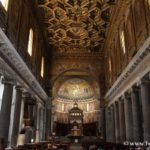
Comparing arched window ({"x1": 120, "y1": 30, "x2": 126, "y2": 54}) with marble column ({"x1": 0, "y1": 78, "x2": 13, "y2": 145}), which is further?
arched window ({"x1": 120, "y1": 30, "x2": 126, "y2": 54})

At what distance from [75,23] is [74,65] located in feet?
21.1

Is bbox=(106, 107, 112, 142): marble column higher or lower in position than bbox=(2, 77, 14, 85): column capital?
lower

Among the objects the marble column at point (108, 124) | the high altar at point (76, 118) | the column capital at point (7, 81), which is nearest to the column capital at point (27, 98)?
the column capital at point (7, 81)

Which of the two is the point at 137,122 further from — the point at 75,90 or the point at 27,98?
the point at 75,90

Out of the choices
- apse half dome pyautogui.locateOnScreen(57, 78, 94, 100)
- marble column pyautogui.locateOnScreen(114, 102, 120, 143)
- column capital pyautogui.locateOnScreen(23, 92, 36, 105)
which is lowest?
marble column pyautogui.locateOnScreen(114, 102, 120, 143)

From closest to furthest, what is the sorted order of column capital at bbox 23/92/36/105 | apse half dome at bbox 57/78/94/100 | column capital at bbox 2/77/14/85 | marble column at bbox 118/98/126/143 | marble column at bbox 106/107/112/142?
column capital at bbox 2/77/14/85 → column capital at bbox 23/92/36/105 → marble column at bbox 118/98/126/143 → marble column at bbox 106/107/112/142 → apse half dome at bbox 57/78/94/100

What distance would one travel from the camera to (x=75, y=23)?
1994cm

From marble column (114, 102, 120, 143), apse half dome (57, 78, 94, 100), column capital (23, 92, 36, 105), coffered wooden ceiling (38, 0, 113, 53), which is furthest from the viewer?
apse half dome (57, 78, 94, 100)

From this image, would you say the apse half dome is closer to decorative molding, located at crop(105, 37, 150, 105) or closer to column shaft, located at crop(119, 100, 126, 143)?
decorative molding, located at crop(105, 37, 150, 105)

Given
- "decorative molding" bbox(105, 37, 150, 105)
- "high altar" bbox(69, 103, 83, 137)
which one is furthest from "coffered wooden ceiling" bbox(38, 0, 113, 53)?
"high altar" bbox(69, 103, 83, 137)

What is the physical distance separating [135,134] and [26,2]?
431 inches

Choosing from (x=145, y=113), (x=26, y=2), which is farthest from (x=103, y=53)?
(x=145, y=113)

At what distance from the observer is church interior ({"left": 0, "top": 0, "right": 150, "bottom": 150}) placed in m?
11.2

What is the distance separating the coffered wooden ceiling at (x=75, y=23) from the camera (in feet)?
56.0
